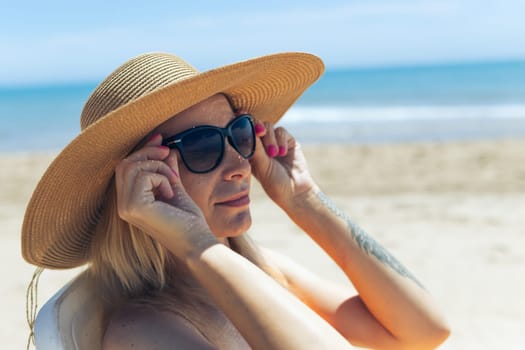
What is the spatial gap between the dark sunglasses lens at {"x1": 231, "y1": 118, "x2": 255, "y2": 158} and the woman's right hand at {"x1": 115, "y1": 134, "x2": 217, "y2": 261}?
0.25 metres

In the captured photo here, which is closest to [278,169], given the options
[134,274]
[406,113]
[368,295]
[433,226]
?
[368,295]

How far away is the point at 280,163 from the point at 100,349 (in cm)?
99

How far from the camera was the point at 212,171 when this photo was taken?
7.11 ft

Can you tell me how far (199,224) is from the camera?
1889 millimetres

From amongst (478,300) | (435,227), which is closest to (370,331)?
(478,300)

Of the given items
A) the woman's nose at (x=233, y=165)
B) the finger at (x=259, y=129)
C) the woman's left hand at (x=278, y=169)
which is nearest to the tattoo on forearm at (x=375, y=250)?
the woman's left hand at (x=278, y=169)

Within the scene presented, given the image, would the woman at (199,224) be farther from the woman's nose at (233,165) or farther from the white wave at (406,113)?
the white wave at (406,113)

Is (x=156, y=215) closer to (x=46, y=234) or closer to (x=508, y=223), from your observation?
(x=46, y=234)

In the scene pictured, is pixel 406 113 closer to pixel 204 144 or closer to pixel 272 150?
pixel 272 150

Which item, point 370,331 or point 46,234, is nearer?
point 46,234

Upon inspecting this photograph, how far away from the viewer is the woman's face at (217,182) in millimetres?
2154

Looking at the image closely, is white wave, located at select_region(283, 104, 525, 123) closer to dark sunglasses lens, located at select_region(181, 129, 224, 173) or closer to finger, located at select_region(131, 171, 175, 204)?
dark sunglasses lens, located at select_region(181, 129, 224, 173)

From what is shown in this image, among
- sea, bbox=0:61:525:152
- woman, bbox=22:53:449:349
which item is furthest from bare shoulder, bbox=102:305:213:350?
sea, bbox=0:61:525:152

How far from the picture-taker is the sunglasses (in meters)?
2.11
